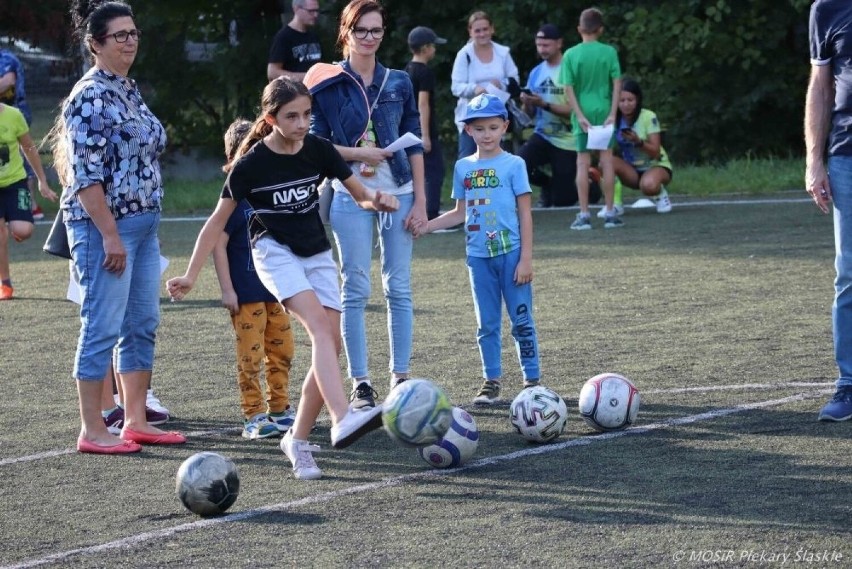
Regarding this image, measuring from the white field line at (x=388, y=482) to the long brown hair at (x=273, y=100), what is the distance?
1629 millimetres

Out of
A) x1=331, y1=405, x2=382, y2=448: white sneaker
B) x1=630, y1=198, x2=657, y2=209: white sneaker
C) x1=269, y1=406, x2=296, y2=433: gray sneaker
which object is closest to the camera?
x1=331, y1=405, x2=382, y2=448: white sneaker

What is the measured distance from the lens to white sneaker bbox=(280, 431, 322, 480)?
6.08m

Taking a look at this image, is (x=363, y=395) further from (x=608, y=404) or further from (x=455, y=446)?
(x=608, y=404)

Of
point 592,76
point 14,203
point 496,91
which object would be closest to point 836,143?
point 14,203

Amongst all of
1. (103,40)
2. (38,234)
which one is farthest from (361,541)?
(38,234)

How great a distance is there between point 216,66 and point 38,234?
26.5 feet

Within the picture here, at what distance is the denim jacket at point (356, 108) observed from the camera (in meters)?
7.21

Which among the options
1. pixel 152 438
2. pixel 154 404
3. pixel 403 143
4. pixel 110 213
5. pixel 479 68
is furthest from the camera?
pixel 479 68

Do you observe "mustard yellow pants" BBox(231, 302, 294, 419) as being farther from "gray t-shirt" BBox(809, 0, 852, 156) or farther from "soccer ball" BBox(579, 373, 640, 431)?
"gray t-shirt" BBox(809, 0, 852, 156)

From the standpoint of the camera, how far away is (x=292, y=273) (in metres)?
6.21

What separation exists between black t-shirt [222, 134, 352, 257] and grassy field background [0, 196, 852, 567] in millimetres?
1070

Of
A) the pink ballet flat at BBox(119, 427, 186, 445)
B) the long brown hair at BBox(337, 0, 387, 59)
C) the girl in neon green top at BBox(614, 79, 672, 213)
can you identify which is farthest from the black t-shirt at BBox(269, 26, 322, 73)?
the pink ballet flat at BBox(119, 427, 186, 445)

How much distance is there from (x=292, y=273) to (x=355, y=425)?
0.81m

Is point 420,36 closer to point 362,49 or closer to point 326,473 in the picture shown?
point 362,49
